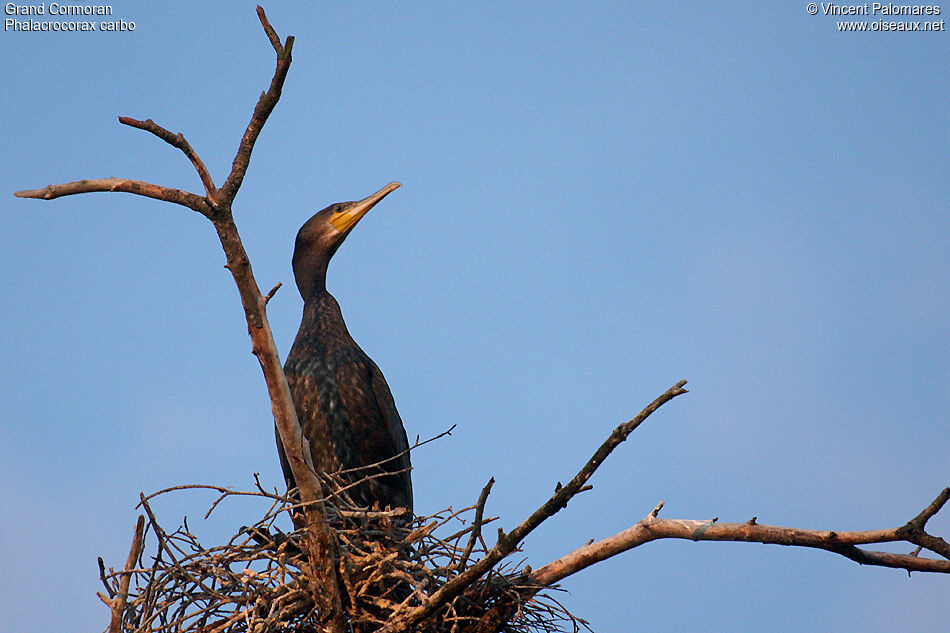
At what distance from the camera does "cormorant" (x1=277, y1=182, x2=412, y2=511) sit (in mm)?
5641

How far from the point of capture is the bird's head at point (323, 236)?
6402mm

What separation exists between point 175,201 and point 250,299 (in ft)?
1.30

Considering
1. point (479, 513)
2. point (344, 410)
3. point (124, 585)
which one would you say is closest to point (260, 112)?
point (479, 513)

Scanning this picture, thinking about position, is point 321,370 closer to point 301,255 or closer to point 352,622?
point 301,255

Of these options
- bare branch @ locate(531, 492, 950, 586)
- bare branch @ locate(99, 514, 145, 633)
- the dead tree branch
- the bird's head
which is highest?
the bird's head

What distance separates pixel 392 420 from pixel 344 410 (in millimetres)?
309

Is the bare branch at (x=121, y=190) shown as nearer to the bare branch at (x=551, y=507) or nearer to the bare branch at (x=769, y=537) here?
the bare branch at (x=551, y=507)

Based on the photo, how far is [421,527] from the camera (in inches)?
174

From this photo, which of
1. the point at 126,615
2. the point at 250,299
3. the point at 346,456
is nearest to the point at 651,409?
the point at 250,299

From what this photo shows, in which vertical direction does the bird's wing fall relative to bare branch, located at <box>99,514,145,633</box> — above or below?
above

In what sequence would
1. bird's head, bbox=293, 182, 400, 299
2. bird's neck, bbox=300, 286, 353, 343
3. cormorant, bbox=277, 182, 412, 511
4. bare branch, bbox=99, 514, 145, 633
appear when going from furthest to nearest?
bird's head, bbox=293, 182, 400, 299 → bird's neck, bbox=300, 286, 353, 343 → cormorant, bbox=277, 182, 412, 511 → bare branch, bbox=99, 514, 145, 633

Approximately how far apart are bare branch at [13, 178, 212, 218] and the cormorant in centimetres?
248

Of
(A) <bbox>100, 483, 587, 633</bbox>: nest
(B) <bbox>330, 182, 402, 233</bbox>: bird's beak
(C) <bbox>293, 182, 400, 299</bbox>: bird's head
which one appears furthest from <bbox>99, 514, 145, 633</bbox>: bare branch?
(B) <bbox>330, 182, 402, 233</bbox>: bird's beak

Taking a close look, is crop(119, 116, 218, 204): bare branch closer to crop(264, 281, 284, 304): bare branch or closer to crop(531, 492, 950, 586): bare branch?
crop(264, 281, 284, 304): bare branch
